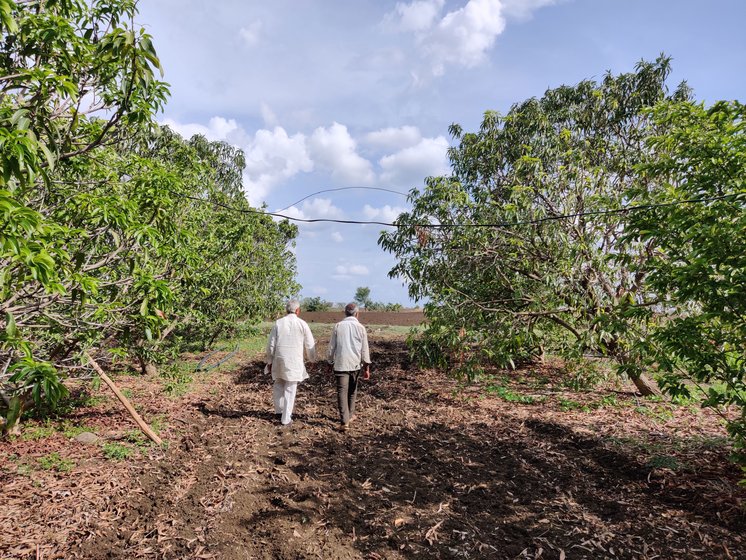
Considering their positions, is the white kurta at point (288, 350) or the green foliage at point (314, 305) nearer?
the white kurta at point (288, 350)

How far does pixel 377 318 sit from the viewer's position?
28.8 m

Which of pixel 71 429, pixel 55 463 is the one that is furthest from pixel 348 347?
pixel 71 429

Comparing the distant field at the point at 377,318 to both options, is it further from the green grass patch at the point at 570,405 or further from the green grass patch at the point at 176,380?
the green grass patch at the point at 570,405

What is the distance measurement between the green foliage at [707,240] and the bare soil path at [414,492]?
1.20 meters

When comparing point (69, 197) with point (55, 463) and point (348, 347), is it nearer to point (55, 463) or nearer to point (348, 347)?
point (55, 463)

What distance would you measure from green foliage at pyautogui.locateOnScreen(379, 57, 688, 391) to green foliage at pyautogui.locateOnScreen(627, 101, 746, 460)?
234 centimetres

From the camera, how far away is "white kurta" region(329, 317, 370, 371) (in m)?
6.87

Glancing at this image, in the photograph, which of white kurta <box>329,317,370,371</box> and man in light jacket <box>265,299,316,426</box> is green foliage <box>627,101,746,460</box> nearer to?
white kurta <box>329,317,370,371</box>

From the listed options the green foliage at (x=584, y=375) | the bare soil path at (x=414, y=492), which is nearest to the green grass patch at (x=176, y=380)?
the bare soil path at (x=414, y=492)

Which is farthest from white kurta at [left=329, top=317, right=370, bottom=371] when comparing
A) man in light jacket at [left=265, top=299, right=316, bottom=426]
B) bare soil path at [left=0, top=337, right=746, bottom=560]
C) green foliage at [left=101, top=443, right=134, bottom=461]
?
green foliage at [left=101, top=443, right=134, bottom=461]

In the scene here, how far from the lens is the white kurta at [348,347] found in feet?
22.5

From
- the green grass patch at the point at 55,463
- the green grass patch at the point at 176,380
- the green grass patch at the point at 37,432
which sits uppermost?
the green grass patch at the point at 176,380

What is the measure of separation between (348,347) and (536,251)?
14.7 feet

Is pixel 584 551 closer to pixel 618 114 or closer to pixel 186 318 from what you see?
pixel 186 318
